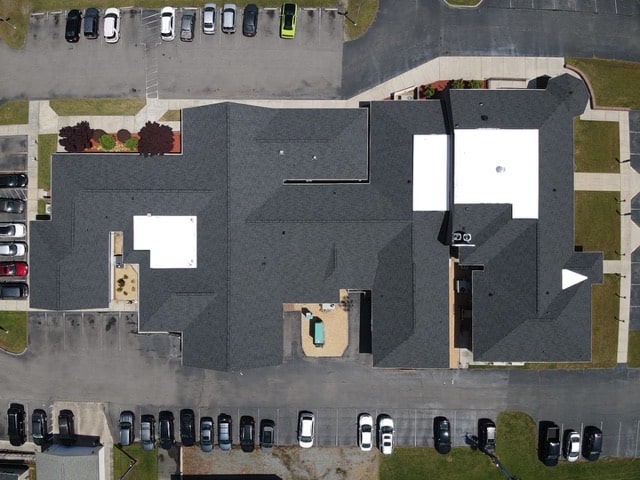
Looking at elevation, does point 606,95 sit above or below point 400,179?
above

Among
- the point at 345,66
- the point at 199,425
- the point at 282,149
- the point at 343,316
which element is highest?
the point at 345,66

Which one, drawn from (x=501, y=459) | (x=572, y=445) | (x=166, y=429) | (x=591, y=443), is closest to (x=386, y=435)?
(x=501, y=459)

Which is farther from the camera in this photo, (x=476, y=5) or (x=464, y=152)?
(x=476, y=5)

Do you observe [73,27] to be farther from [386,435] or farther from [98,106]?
[386,435]

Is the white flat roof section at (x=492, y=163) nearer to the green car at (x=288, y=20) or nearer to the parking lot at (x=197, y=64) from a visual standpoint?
the parking lot at (x=197, y=64)

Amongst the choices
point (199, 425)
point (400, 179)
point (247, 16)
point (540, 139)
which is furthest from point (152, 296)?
point (540, 139)

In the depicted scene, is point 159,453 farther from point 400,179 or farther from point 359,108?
point 359,108

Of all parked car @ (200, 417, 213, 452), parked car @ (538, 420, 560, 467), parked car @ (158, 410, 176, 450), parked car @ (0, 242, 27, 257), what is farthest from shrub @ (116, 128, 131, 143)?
parked car @ (538, 420, 560, 467)
